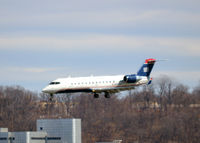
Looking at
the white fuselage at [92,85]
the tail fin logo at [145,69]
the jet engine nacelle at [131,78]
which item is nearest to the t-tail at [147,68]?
the tail fin logo at [145,69]

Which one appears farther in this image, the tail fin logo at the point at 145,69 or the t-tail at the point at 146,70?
the tail fin logo at the point at 145,69

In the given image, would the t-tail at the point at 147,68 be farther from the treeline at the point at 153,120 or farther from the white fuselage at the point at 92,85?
the treeline at the point at 153,120

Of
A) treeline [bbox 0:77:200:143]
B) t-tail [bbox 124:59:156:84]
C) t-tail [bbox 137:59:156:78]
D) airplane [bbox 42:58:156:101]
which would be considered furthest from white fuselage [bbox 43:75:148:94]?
treeline [bbox 0:77:200:143]

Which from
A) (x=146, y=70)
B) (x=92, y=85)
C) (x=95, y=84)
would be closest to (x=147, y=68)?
(x=146, y=70)

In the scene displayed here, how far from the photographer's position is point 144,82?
12938 centimetres

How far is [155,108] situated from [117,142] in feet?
76.8

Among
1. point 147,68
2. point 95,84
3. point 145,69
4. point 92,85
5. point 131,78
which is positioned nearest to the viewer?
point 92,85

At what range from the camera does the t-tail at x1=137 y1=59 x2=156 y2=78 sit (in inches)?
5172

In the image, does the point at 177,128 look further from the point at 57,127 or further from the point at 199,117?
the point at 57,127

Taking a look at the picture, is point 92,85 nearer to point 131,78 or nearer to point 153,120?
point 131,78

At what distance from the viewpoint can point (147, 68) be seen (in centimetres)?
13188

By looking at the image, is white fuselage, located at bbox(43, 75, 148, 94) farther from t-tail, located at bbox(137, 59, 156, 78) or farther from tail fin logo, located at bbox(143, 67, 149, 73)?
tail fin logo, located at bbox(143, 67, 149, 73)

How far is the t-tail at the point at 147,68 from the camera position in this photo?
131 meters

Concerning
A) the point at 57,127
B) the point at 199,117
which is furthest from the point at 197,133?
the point at 57,127
